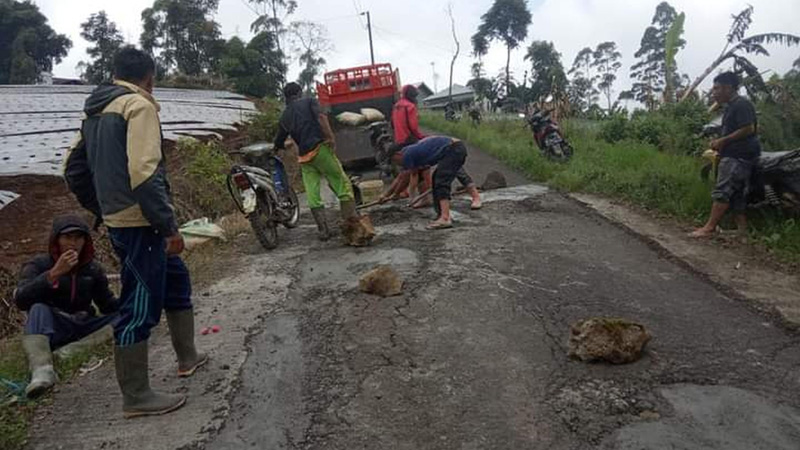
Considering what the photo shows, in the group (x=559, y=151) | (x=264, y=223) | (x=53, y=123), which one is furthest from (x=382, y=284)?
(x=53, y=123)

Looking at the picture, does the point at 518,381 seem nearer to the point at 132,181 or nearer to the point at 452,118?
the point at 132,181

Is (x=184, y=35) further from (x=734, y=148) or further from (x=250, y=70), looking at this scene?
(x=734, y=148)

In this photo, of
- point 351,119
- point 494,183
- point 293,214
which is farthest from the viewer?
point 351,119

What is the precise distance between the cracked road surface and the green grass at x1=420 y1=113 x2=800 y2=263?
1160mm

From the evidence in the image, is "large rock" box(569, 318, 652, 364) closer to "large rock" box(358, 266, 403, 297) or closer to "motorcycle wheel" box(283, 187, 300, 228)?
"large rock" box(358, 266, 403, 297)

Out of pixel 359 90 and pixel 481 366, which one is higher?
pixel 359 90

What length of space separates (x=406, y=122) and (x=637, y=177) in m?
3.06

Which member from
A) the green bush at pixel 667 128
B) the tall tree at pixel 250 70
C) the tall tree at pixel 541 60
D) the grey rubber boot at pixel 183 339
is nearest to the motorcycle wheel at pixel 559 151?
the green bush at pixel 667 128

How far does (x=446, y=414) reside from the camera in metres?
2.69

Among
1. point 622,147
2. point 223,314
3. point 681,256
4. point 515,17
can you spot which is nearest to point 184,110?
point 622,147

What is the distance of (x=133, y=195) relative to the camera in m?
2.71

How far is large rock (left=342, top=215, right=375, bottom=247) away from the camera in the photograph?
5.68 m

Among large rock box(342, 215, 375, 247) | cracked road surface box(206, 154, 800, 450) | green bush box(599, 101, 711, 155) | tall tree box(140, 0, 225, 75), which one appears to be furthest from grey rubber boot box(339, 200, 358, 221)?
tall tree box(140, 0, 225, 75)

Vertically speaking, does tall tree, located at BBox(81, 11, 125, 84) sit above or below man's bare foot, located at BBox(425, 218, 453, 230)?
above
